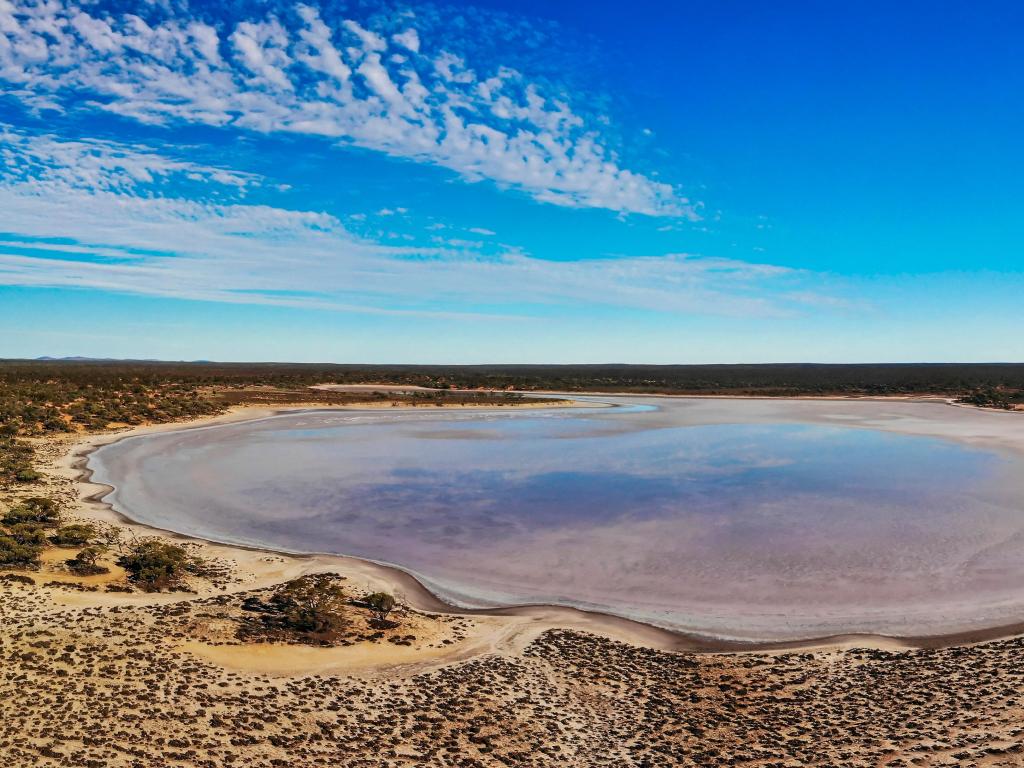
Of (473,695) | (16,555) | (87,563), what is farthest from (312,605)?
(16,555)

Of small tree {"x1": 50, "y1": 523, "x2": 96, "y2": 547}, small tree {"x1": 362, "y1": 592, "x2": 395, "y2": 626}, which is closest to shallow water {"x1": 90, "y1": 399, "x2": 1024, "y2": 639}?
small tree {"x1": 362, "y1": 592, "x2": 395, "y2": 626}

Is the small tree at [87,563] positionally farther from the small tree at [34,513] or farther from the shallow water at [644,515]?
the small tree at [34,513]

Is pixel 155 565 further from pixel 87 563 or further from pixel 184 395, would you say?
pixel 184 395

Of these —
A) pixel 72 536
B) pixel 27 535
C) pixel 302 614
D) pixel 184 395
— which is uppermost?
pixel 184 395

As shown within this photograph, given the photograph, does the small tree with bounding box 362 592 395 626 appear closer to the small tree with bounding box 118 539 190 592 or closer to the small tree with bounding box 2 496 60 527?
the small tree with bounding box 118 539 190 592

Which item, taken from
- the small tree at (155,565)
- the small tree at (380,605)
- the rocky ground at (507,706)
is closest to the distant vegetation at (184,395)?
the small tree at (155,565)
